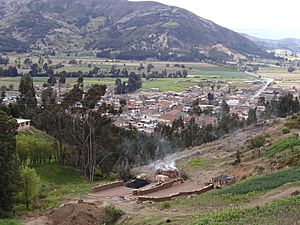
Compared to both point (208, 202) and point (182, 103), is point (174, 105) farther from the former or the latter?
point (208, 202)

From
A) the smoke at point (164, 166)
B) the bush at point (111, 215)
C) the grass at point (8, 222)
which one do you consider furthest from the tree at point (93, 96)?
the grass at point (8, 222)

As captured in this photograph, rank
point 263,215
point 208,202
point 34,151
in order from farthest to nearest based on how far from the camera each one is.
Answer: point 34,151 < point 208,202 < point 263,215

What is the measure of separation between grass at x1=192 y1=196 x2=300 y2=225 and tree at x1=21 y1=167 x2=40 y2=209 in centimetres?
1205

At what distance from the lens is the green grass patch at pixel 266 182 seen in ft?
78.4

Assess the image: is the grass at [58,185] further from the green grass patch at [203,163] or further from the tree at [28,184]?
the green grass patch at [203,163]

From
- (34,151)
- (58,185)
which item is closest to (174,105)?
(34,151)

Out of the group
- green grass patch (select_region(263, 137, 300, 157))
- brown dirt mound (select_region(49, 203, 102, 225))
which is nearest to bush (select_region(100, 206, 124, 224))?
brown dirt mound (select_region(49, 203, 102, 225))

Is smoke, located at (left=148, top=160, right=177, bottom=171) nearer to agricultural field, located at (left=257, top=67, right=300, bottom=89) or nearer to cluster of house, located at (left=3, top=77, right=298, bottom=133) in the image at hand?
cluster of house, located at (left=3, top=77, right=298, bottom=133)

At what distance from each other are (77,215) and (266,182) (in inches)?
367

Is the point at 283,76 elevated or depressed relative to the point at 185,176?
elevated

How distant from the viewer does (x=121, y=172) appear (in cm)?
3916

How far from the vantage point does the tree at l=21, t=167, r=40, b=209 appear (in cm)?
2764

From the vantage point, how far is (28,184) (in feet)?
91.4

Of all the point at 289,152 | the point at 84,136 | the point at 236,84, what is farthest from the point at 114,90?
the point at 289,152
